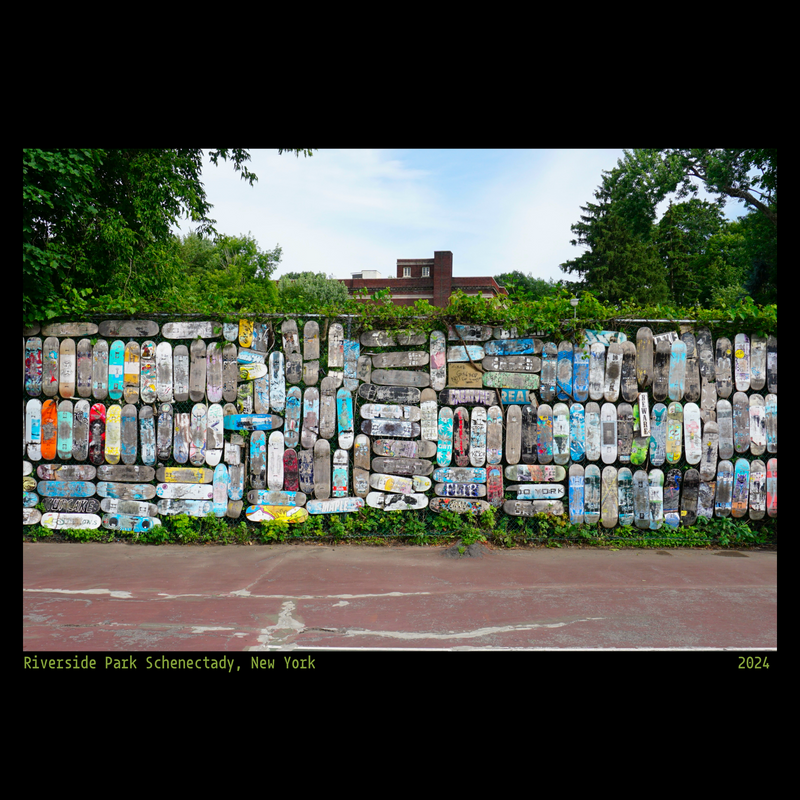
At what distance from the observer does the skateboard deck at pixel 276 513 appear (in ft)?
20.3

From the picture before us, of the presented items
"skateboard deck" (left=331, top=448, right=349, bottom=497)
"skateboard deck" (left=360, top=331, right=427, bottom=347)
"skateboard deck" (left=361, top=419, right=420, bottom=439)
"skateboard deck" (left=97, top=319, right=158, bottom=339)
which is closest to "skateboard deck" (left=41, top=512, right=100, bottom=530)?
"skateboard deck" (left=97, top=319, right=158, bottom=339)

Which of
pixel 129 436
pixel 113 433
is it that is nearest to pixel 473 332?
pixel 129 436

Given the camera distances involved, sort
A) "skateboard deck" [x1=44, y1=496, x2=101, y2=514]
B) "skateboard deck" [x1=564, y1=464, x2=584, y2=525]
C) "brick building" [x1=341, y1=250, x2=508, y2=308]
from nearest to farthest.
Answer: "skateboard deck" [x1=564, y1=464, x2=584, y2=525] < "skateboard deck" [x1=44, y1=496, x2=101, y2=514] < "brick building" [x1=341, y1=250, x2=508, y2=308]

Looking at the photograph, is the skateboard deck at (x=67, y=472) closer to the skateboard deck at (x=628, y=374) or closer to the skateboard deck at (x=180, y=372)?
the skateboard deck at (x=180, y=372)

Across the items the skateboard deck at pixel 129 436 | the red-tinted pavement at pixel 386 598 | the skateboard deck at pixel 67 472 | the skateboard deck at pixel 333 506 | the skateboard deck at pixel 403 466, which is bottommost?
the red-tinted pavement at pixel 386 598

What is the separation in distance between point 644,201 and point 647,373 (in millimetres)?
18668

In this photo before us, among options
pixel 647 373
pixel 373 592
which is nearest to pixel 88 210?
pixel 373 592

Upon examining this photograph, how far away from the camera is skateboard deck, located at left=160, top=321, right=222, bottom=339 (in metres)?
6.30

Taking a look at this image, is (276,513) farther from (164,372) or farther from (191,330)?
(191,330)

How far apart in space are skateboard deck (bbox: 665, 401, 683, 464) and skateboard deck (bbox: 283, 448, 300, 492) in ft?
13.6

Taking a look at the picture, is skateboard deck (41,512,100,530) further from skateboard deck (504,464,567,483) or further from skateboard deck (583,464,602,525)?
skateboard deck (583,464,602,525)

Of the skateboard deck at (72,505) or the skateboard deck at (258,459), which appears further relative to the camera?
the skateboard deck at (72,505)

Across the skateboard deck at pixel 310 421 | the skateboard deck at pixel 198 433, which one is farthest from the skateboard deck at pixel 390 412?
the skateboard deck at pixel 198 433

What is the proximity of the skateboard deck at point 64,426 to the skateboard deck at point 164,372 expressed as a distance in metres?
1.06
